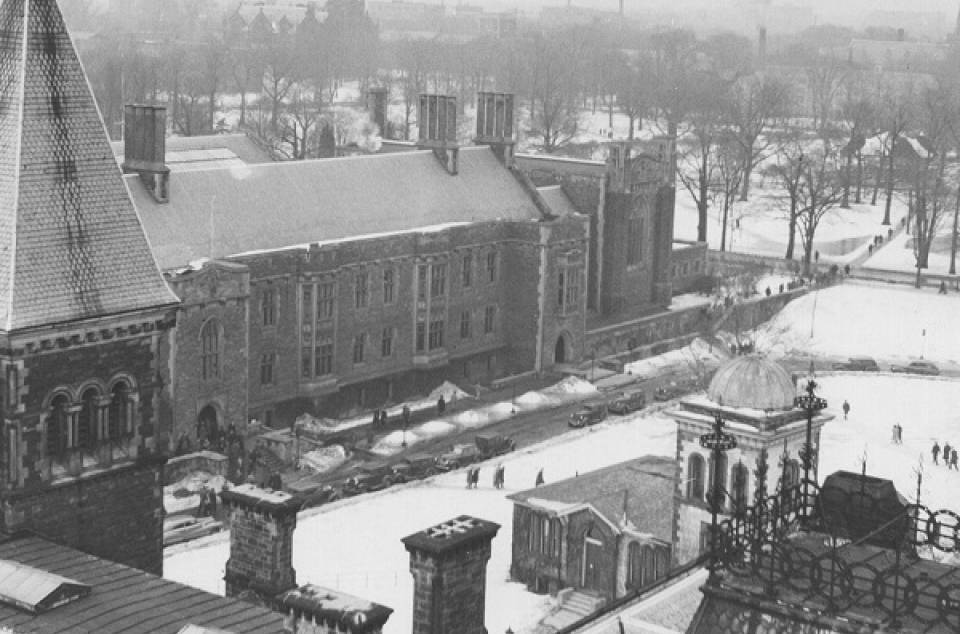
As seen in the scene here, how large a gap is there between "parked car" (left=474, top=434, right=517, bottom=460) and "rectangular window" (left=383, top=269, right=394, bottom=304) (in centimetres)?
948

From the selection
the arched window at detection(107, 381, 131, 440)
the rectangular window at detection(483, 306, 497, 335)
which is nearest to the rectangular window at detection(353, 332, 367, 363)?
the rectangular window at detection(483, 306, 497, 335)

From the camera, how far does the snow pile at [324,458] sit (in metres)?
52.5

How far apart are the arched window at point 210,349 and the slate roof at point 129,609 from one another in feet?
93.7

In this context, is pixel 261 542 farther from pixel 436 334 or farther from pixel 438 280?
pixel 436 334

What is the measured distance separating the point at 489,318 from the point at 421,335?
4396mm

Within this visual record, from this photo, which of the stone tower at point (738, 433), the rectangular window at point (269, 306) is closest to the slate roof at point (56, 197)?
the stone tower at point (738, 433)

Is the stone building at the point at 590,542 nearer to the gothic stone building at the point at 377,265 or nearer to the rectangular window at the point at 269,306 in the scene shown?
the gothic stone building at the point at 377,265

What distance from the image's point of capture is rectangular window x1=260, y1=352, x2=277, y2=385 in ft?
189

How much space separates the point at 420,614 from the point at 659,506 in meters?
22.2

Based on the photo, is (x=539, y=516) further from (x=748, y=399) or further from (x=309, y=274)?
(x=309, y=274)

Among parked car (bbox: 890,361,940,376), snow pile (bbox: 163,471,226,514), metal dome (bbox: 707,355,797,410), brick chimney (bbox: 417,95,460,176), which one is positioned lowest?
snow pile (bbox: 163,471,226,514)

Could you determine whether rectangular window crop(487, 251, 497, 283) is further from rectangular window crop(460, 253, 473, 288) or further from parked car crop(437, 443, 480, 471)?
parked car crop(437, 443, 480, 471)

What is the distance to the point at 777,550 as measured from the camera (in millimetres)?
13891

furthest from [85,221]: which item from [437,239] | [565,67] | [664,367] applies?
[565,67]
